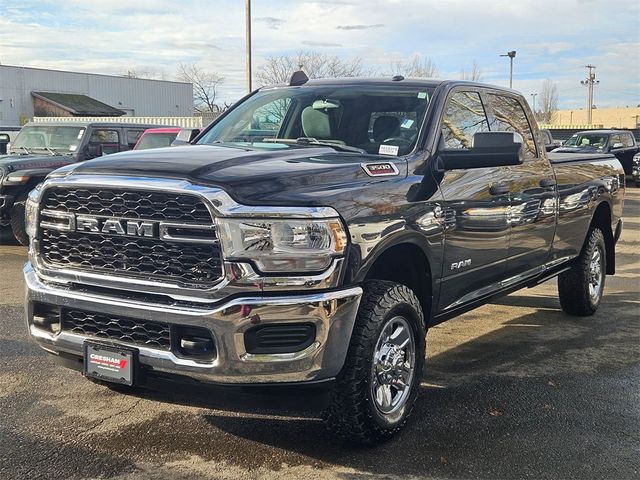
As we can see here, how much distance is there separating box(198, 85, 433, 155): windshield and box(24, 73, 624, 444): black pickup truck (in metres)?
0.02

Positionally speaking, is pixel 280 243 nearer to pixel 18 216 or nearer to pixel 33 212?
pixel 33 212

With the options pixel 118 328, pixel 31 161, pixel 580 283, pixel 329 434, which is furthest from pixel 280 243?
pixel 31 161

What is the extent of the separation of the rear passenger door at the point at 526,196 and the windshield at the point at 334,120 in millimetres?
988

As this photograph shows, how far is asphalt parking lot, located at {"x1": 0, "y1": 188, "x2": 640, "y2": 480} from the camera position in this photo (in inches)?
140

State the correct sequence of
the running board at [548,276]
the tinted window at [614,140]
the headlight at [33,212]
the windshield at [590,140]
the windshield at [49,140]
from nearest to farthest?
the headlight at [33,212], the running board at [548,276], the windshield at [49,140], the windshield at [590,140], the tinted window at [614,140]

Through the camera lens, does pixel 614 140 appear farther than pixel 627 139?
No

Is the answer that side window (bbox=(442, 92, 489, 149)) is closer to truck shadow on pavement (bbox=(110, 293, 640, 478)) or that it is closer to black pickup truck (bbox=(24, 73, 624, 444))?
black pickup truck (bbox=(24, 73, 624, 444))

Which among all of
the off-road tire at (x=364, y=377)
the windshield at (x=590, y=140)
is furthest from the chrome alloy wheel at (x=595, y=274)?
the windshield at (x=590, y=140)

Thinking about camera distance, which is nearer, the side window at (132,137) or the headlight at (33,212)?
the headlight at (33,212)

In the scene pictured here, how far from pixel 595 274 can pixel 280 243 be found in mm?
4861

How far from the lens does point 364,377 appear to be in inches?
140

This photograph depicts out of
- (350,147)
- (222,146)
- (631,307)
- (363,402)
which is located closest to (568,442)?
(363,402)

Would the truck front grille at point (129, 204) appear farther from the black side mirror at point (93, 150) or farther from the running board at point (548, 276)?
the black side mirror at point (93, 150)

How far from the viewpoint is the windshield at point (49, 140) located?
10797 mm
